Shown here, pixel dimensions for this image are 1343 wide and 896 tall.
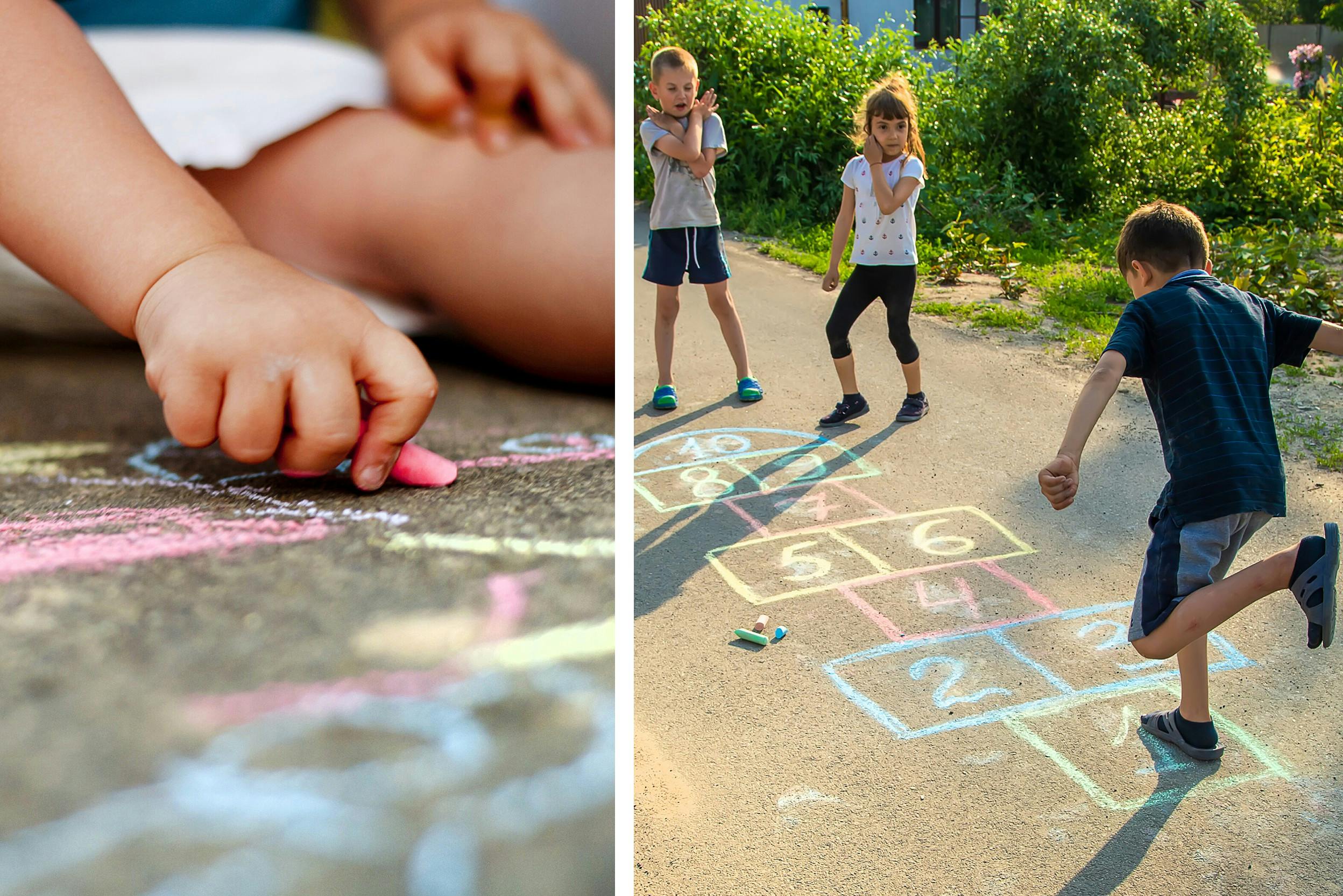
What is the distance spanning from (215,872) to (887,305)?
13.5ft

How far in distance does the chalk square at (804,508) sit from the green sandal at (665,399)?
3.49 ft

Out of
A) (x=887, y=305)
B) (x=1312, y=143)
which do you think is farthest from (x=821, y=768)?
(x=1312, y=143)

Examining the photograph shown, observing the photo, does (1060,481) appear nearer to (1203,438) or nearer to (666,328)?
(1203,438)

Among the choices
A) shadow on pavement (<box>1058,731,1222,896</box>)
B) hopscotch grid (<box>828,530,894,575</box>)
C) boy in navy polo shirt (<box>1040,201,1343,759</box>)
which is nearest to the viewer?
shadow on pavement (<box>1058,731,1222,896</box>)

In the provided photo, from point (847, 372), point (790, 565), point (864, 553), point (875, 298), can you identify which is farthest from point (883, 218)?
point (790, 565)

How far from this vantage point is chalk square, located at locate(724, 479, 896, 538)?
4.03 metres

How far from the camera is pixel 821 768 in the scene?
2650mm

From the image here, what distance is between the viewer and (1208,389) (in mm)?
2467

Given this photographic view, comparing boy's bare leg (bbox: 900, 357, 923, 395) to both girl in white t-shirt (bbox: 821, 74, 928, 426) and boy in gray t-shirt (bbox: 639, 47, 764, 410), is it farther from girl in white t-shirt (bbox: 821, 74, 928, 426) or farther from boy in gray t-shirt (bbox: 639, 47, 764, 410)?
boy in gray t-shirt (bbox: 639, 47, 764, 410)

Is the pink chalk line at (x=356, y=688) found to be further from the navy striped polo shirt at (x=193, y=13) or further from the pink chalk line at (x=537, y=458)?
the navy striped polo shirt at (x=193, y=13)

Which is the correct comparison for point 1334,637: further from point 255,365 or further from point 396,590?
point 255,365

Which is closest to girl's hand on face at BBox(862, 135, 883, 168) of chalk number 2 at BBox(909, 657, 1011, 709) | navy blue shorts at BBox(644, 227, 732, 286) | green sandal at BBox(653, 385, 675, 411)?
navy blue shorts at BBox(644, 227, 732, 286)

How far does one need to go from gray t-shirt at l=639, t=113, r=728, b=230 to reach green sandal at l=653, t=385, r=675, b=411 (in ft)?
2.49

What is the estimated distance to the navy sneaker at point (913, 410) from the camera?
5.11m
